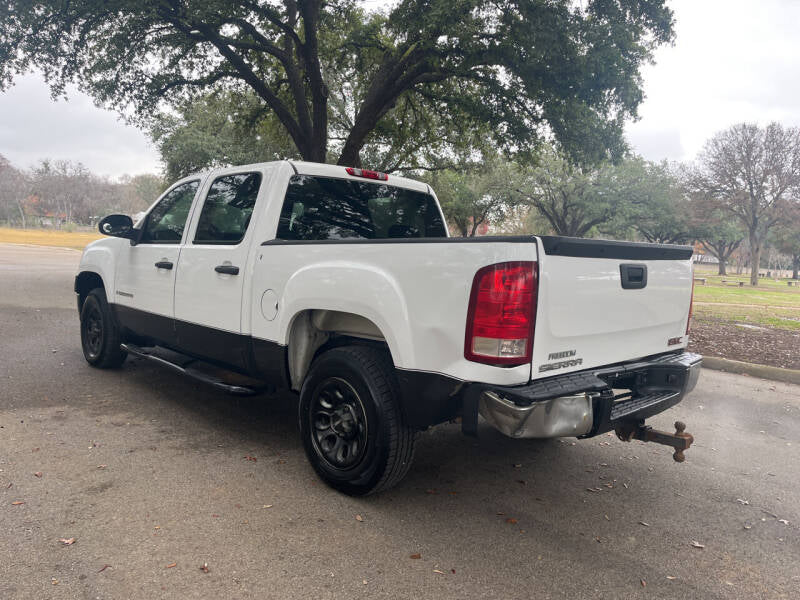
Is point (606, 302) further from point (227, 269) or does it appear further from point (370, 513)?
point (227, 269)

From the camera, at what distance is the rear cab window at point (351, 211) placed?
3947mm

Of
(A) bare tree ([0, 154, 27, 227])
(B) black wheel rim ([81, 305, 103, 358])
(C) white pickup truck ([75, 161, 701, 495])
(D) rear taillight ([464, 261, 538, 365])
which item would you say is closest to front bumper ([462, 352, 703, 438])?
(C) white pickup truck ([75, 161, 701, 495])

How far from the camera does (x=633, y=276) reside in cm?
316

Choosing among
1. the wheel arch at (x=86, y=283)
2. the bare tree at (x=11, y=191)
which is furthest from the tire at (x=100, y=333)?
the bare tree at (x=11, y=191)

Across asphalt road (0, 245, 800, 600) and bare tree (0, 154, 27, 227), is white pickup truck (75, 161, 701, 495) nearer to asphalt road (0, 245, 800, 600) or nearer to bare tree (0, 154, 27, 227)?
asphalt road (0, 245, 800, 600)

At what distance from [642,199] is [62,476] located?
35704 mm

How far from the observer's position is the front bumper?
8.37 ft

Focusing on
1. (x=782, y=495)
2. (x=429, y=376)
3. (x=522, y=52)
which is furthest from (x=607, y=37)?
(x=429, y=376)

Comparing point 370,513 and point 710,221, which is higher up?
point 710,221

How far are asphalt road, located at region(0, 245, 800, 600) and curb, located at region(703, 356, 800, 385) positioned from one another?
2.24 m

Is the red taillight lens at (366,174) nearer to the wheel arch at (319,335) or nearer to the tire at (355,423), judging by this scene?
the wheel arch at (319,335)

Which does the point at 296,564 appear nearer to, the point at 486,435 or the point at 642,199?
the point at 486,435

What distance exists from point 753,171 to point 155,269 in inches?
1584

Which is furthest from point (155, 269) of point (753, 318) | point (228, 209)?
point (753, 318)
